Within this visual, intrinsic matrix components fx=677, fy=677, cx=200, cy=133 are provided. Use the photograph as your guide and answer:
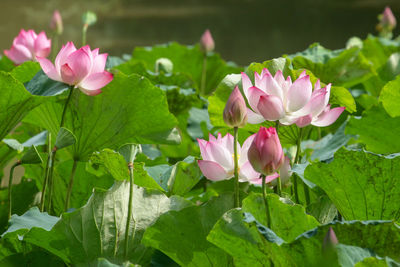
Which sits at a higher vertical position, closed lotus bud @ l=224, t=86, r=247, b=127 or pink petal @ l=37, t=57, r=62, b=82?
pink petal @ l=37, t=57, r=62, b=82

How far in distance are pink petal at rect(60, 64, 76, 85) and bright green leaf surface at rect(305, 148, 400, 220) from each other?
316 millimetres

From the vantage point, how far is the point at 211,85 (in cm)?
183

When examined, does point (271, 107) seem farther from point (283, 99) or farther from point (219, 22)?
point (219, 22)

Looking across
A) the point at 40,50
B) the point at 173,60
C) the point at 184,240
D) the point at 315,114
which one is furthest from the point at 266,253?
the point at 173,60

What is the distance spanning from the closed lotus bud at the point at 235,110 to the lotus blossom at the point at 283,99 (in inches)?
1.0

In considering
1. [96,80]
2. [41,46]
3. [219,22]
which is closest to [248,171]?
[96,80]

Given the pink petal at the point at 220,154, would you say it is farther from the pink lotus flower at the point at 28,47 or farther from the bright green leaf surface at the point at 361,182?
the pink lotus flower at the point at 28,47

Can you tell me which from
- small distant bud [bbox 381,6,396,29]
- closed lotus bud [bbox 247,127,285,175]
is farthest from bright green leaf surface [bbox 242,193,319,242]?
small distant bud [bbox 381,6,396,29]

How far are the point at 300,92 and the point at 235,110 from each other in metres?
0.09

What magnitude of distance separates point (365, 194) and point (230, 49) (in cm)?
433

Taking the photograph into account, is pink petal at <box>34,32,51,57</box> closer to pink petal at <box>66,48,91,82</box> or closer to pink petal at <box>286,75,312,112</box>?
pink petal at <box>66,48,91,82</box>

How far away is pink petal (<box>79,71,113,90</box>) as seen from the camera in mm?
859

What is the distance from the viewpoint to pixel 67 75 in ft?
2.73

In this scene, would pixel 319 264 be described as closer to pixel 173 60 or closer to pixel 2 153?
pixel 2 153
